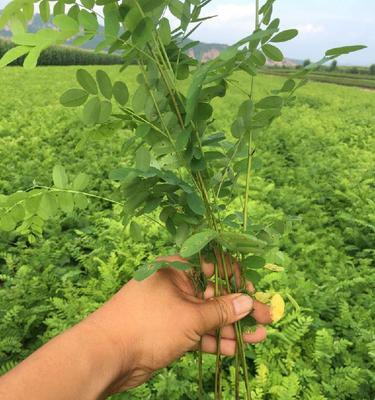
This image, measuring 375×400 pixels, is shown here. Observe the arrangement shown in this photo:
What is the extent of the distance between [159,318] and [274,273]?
5.49 ft

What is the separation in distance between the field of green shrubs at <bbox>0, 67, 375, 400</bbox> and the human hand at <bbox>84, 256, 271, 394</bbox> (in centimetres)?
32

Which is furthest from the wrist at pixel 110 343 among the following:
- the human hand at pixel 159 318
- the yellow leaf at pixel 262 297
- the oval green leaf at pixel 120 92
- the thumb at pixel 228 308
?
the oval green leaf at pixel 120 92

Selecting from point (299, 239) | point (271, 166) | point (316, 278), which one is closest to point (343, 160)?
point (271, 166)

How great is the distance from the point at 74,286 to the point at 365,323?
2.09m

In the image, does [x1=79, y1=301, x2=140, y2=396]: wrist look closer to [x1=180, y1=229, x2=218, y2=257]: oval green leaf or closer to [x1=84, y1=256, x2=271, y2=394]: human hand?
[x1=84, y1=256, x2=271, y2=394]: human hand

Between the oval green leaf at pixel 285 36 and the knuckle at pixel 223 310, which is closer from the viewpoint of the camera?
the oval green leaf at pixel 285 36

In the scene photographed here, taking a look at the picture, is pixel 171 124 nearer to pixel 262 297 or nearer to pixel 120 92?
pixel 120 92

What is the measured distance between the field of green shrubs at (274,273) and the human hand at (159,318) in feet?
1.06

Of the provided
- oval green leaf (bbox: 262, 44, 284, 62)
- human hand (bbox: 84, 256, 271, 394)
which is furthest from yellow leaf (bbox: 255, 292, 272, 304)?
oval green leaf (bbox: 262, 44, 284, 62)

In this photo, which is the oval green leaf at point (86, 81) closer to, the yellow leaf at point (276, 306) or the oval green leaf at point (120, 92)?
the oval green leaf at point (120, 92)

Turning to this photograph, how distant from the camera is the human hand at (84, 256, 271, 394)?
54.5 inches

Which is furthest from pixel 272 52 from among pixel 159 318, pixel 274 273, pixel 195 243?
pixel 274 273

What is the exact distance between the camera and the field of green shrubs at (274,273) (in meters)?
2.40

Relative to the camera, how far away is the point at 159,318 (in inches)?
57.2
